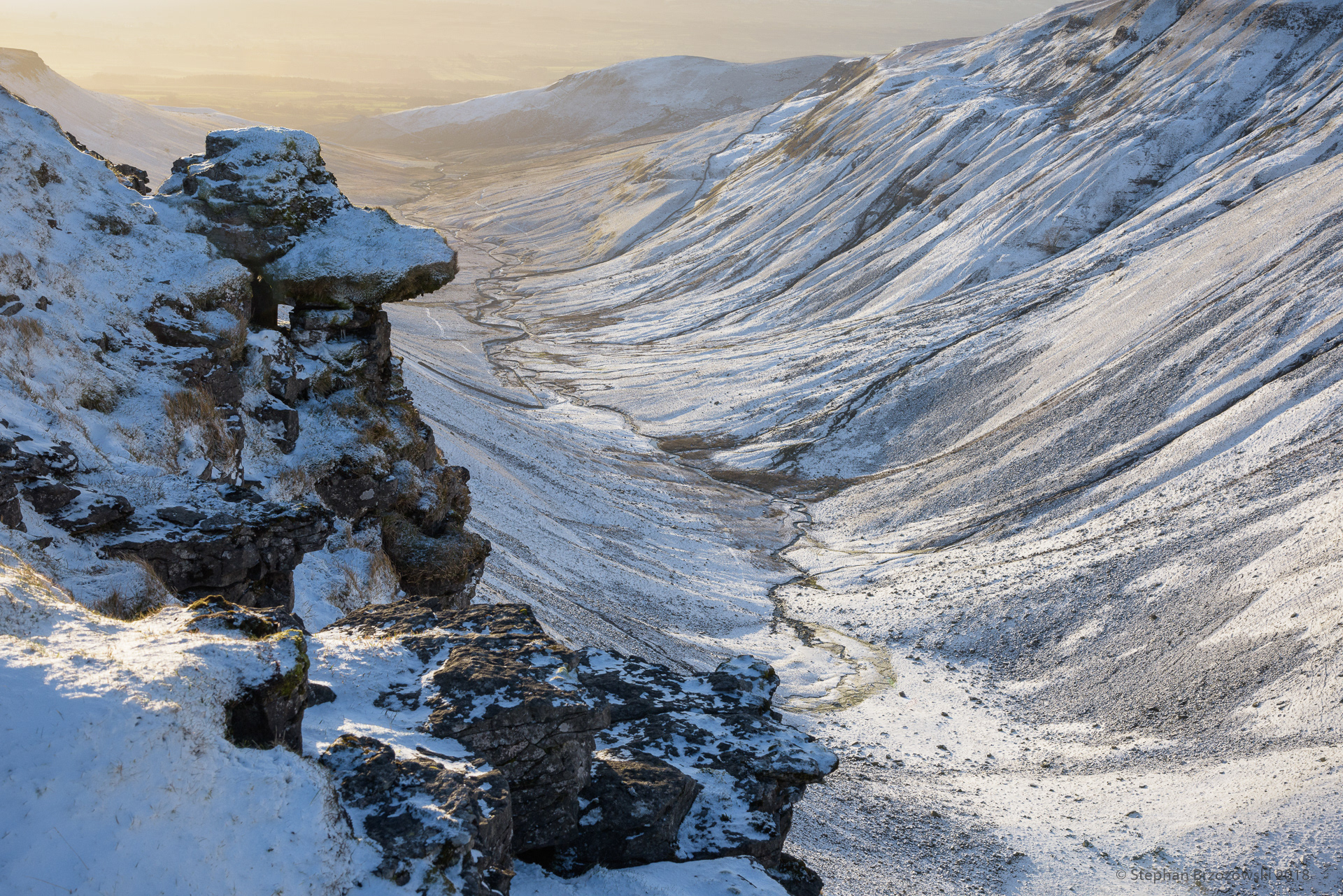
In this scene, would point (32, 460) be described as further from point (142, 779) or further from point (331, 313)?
point (331, 313)

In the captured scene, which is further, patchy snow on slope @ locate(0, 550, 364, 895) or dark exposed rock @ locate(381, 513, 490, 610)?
dark exposed rock @ locate(381, 513, 490, 610)

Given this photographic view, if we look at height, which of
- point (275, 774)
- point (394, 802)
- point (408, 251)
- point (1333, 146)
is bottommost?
point (394, 802)

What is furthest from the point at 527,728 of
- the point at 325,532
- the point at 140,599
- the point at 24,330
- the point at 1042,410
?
the point at 1042,410

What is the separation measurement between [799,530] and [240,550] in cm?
3621

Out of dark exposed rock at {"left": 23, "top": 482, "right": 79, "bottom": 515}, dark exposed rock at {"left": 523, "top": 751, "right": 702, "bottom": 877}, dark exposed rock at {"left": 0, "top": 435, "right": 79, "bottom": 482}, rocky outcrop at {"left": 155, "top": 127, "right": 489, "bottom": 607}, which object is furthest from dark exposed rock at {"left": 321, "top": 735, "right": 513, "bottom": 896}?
rocky outcrop at {"left": 155, "top": 127, "right": 489, "bottom": 607}

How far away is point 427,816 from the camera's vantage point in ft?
30.8

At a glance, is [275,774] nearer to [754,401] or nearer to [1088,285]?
[754,401]

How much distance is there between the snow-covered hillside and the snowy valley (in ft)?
0.74

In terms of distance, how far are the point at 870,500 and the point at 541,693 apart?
40.8 metres

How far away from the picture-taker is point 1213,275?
5384 centimetres

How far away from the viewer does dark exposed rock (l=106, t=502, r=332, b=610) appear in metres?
15.4

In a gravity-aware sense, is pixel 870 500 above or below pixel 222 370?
below

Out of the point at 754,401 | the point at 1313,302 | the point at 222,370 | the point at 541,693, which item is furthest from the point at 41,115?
the point at 1313,302

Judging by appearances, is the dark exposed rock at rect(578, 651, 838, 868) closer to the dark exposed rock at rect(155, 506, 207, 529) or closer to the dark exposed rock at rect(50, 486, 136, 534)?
the dark exposed rock at rect(155, 506, 207, 529)
